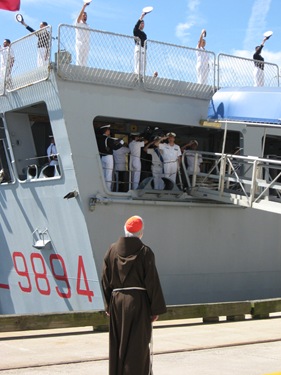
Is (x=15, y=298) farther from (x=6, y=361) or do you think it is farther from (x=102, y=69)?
(x=6, y=361)

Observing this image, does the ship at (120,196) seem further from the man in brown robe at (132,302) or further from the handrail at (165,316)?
the man in brown robe at (132,302)

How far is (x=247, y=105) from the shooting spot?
1419 centimetres

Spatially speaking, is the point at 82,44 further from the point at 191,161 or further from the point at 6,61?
the point at 191,161

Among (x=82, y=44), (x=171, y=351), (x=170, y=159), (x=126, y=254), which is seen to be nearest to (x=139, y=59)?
(x=82, y=44)

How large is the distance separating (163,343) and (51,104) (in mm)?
6637

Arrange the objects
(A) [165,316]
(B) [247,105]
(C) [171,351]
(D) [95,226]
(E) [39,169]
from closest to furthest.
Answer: (C) [171,351], (A) [165,316], (D) [95,226], (B) [247,105], (E) [39,169]

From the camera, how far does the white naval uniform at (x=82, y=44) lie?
13914 mm

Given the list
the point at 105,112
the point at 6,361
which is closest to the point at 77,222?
the point at 105,112

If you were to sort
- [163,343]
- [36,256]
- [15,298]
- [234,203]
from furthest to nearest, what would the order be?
[15,298] < [36,256] < [234,203] < [163,343]

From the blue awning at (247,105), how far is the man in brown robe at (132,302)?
26.8ft

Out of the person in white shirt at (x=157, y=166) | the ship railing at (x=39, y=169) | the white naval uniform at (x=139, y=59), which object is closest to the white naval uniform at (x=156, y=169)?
the person in white shirt at (x=157, y=166)

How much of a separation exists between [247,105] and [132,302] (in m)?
8.94

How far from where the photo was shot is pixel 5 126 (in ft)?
53.7

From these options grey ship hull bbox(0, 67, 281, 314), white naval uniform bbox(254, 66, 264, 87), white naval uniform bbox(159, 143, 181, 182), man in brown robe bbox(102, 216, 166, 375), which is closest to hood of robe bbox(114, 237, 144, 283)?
man in brown robe bbox(102, 216, 166, 375)
